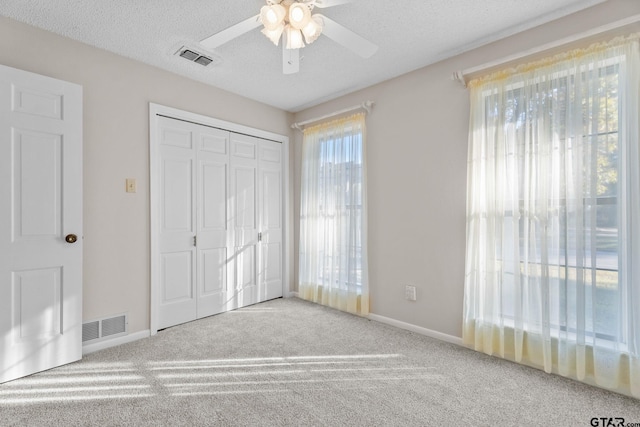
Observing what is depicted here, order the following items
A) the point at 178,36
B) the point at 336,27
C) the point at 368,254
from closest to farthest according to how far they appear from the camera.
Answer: the point at 336,27
the point at 178,36
the point at 368,254

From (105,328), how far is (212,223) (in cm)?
138

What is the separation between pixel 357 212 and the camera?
11.5ft

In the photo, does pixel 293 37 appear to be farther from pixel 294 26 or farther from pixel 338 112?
Answer: pixel 338 112

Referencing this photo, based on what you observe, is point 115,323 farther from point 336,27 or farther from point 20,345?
point 336,27

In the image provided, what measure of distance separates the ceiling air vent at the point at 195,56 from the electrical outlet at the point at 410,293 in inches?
112

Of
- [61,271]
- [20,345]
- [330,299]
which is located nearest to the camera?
[20,345]

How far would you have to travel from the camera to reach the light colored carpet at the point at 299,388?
176cm

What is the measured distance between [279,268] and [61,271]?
245cm

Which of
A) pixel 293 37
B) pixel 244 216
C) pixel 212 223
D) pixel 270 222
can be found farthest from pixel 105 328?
pixel 293 37

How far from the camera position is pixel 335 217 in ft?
12.2

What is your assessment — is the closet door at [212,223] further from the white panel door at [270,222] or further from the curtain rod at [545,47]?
the curtain rod at [545,47]

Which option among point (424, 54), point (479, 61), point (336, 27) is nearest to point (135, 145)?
point (336, 27)

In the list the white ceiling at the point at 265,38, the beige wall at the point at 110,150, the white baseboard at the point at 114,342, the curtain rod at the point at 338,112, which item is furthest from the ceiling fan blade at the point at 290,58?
the white baseboard at the point at 114,342

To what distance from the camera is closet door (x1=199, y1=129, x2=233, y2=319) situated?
11.2 feet
